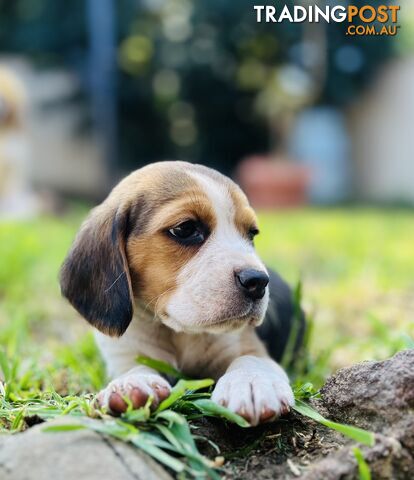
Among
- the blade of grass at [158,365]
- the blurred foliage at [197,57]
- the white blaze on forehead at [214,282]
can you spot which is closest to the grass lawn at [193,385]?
the blade of grass at [158,365]

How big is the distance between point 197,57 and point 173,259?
16.6m

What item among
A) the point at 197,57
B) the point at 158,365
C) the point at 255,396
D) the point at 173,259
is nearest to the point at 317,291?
the point at 173,259

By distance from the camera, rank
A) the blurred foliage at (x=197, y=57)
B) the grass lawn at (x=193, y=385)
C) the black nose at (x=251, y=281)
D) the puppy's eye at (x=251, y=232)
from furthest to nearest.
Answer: the blurred foliage at (x=197, y=57)
the puppy's eye at (x=251, y=232)
the black nose at (x=251, y=281)
the grass lawn at (x=193, y=385)

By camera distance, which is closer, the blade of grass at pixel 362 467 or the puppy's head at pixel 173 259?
the blade of grass at pixel 362 467

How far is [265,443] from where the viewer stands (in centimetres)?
284

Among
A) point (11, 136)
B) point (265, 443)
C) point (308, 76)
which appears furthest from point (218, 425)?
point (308, 76)

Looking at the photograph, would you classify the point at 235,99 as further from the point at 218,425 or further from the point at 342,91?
the point at 218,425

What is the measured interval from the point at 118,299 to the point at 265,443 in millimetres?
1122

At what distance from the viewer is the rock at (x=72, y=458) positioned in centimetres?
236

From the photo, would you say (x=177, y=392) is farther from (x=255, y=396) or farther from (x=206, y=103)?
(x=206, y=103)

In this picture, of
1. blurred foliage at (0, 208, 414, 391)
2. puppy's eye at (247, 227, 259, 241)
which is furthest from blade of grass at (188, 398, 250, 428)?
blurred foliage at (0, 208, 414, 391)

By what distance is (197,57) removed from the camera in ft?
63.5

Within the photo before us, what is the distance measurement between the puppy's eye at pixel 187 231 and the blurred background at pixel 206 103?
11920 mm

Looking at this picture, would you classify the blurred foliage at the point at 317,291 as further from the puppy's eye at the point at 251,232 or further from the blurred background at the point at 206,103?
the blurred background at the point at 206,103
